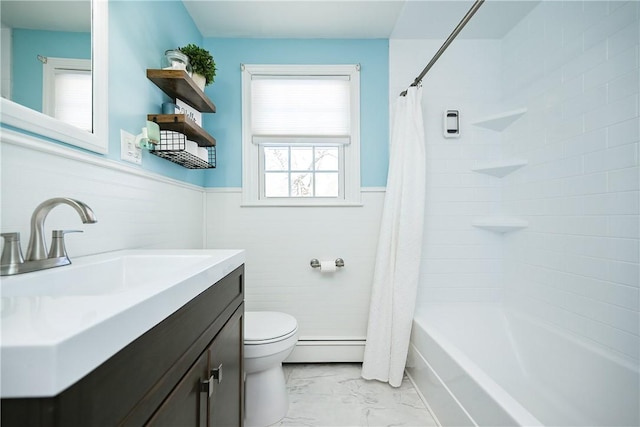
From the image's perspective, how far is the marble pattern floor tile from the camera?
1.45m

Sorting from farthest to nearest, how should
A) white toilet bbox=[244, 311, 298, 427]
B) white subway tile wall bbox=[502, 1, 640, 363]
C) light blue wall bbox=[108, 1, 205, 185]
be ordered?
white toilet bbox=[244, 311, 298, 427] → white subway tile wall bbox=[502, 1, 640, 363] → light blue wall bbox=[108, 1, 205, 185]

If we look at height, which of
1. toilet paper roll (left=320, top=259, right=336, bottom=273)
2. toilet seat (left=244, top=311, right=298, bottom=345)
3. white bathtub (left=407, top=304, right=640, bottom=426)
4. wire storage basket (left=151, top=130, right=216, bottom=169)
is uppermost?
wire storage basket (left=151, top=130, right=216, bottom=169)

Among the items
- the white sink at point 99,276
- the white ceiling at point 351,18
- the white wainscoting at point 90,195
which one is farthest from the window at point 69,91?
the white ceiling at point 351,18

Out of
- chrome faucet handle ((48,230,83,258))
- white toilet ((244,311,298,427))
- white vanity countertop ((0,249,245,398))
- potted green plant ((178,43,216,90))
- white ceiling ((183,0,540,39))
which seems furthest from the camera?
white ceiling ((183,0,540,39))

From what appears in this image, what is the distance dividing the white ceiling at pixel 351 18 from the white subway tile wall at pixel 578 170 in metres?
A: 0.22

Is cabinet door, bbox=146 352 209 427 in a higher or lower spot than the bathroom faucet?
lower

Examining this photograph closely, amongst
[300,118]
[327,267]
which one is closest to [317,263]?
[327,267]

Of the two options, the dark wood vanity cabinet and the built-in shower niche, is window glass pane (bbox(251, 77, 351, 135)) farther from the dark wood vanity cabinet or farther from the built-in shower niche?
the dark wood vanity cabinet

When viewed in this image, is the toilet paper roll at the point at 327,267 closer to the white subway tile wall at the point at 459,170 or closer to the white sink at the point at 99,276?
the white subway tile wall at the point at 459,170

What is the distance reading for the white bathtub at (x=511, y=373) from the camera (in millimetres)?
1151

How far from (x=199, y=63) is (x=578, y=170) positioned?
2059 millimetres

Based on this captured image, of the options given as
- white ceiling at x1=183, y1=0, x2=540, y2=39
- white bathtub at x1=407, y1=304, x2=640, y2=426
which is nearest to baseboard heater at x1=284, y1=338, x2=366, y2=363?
white bathtub at x1=407, y1=304, x2=640, y2=426

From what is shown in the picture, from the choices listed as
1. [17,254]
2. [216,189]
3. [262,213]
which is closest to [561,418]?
[262,213]

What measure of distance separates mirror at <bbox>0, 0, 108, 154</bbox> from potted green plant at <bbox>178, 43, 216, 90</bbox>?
48cm
